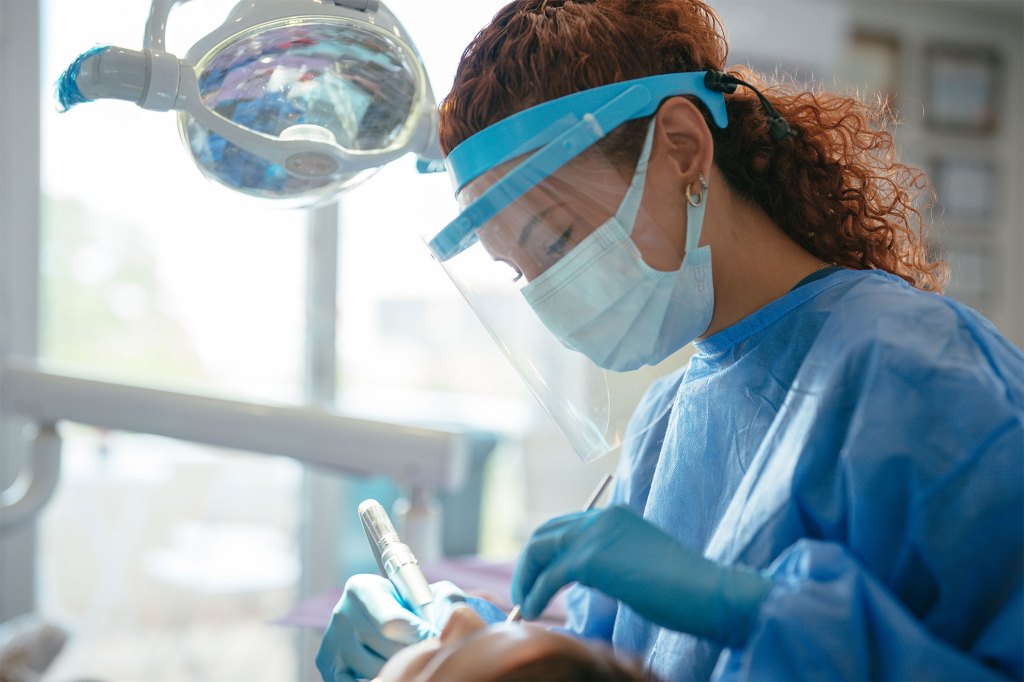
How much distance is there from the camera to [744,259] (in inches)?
38.9

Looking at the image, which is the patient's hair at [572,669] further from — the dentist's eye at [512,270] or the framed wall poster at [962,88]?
the framed wall poster at [962,88]

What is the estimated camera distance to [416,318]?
131 inches

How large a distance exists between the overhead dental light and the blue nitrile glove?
0.54m

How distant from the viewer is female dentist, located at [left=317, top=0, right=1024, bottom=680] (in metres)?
0.71

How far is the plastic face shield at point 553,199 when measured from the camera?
87 cm

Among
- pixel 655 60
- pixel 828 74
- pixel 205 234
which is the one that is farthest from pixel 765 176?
pixel 828 74

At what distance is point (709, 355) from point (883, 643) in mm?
428

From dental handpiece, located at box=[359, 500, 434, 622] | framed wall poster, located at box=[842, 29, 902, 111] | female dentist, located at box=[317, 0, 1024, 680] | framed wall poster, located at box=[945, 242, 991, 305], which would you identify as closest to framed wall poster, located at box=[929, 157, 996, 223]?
framed wall poster, located at box=[945, 242, 991, 305]

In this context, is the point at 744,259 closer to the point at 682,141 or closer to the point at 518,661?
the point at 682,141

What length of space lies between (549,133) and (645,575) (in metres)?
0.44

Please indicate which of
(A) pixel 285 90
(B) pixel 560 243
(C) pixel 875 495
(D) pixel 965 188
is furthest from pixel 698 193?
(D) pixel 965 188

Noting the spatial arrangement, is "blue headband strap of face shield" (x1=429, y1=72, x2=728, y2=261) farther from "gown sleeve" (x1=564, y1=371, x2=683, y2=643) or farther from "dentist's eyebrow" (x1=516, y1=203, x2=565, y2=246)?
"gown sleeve" (x1=564, y1=371, x2=683, y2=643)

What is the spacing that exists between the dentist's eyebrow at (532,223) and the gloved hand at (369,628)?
0.42 m

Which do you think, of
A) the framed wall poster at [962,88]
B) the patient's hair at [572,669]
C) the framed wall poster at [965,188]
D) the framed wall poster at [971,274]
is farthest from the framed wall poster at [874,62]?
the patient's hair at [572,669]
